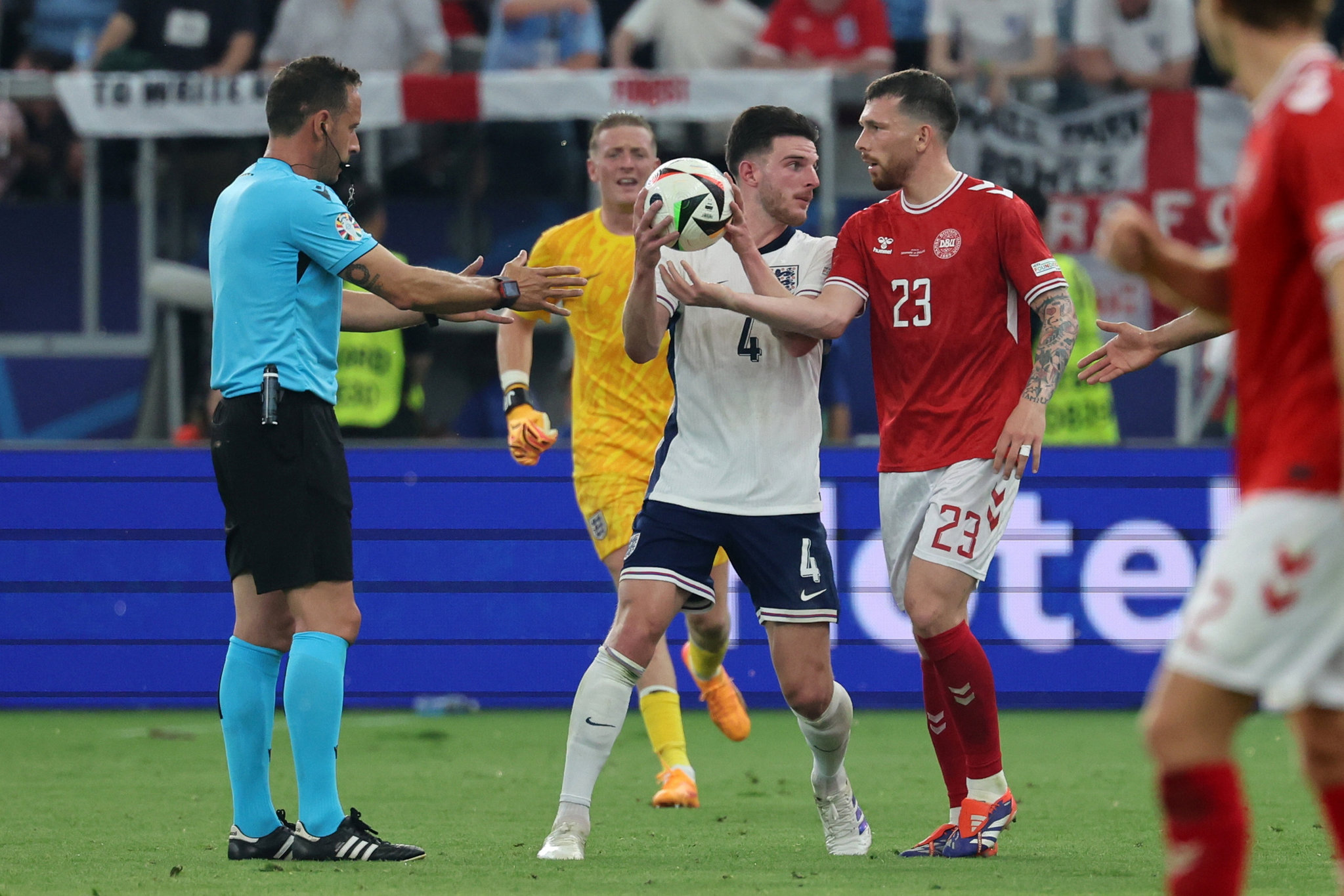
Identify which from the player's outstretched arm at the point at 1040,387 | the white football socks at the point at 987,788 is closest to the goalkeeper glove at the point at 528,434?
the player's outstretched arm at the point at 1040,387

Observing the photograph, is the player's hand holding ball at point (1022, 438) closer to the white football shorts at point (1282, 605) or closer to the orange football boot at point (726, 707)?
the orange football boot at point (726, 707)

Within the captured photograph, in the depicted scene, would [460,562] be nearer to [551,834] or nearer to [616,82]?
[616,82]

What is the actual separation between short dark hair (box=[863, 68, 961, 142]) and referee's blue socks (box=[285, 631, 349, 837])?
8.06ft

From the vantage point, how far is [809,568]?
210 inches

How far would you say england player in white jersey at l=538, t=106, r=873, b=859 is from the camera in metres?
5.18

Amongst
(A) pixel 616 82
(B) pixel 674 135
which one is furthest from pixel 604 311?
(B) pixel 674 135

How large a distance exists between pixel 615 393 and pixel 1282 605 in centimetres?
418

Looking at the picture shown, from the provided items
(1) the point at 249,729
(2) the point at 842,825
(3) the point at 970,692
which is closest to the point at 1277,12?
(3) the point at 970,692

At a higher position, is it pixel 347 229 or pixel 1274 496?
pixel 347 229

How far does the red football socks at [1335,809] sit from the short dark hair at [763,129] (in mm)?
3005

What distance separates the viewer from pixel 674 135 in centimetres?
1161

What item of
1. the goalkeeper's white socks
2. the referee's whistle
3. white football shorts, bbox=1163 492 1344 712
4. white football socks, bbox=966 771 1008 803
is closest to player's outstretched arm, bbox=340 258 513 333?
the referee's whistle

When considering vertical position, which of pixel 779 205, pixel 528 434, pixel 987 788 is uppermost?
pixel 779 205

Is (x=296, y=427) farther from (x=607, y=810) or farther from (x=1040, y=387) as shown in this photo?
(x=1040, y=387)
